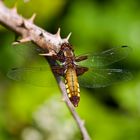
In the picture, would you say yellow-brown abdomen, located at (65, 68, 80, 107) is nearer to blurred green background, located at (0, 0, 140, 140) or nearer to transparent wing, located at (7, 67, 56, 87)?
transparent wing, located at (7, 67, 56, 87)

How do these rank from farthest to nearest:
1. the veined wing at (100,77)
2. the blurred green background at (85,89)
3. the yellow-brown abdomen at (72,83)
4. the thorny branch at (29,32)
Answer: the blurred green background at (85,89) < the veined wing at (100,77) < the yellow-brown abdomen at (72,83) < the thorny branch at (29,32)

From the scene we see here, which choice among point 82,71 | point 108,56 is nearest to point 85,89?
point 108,56

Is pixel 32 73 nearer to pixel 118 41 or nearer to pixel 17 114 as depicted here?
pixel 17 114

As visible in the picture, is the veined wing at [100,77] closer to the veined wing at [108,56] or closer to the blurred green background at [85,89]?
the veined wing at [108,56]

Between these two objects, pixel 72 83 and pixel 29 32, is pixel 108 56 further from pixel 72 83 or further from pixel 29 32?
pixel 29 32

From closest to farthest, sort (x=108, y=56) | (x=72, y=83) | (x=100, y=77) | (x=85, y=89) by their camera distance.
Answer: (x=72, y=83) → (x=100, y=77) → (x=108, y=56) → (x=85, y=89)

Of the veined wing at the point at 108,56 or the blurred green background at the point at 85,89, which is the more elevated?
the blurred green background at the point at 85,89

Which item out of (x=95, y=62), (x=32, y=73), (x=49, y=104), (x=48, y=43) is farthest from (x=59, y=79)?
(x=49, y=104)

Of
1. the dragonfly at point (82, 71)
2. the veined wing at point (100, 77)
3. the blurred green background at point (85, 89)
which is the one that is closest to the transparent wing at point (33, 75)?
the dragonfly at point (82, 71)
